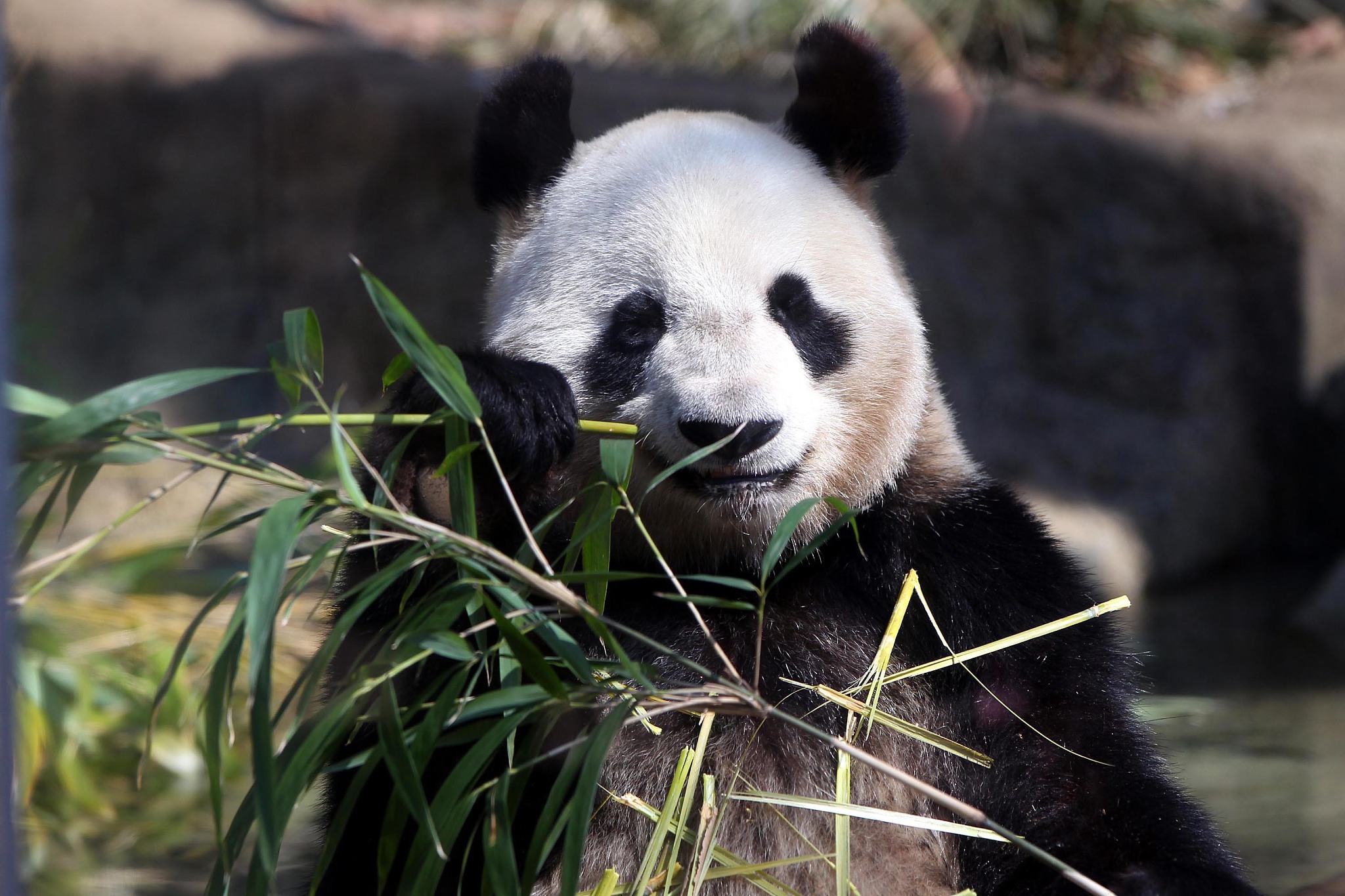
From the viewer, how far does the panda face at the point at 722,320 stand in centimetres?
209

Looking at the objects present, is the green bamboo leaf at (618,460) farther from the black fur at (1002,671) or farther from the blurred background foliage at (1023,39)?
the blurred background foliage at (1023,39)

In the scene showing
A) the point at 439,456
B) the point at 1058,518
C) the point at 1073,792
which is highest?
the point at 439,456

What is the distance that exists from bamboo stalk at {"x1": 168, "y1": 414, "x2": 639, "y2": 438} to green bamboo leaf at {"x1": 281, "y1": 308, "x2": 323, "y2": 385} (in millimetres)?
60

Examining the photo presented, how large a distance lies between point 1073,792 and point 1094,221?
510cm

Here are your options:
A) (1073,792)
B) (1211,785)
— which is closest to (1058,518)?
(1211,785)

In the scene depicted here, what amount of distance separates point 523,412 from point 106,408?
60 centimetres

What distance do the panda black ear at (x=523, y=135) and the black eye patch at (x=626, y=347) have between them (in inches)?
17.8

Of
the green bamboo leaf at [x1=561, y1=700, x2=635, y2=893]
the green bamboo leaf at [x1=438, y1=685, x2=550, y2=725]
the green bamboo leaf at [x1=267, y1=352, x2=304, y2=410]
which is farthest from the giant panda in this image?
the green bamboo leaf at [x1=561, y1=700, x2=635, y2=893]

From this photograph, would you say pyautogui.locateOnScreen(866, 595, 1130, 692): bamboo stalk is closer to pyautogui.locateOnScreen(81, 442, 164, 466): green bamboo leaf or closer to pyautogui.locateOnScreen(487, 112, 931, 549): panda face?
pyautogui.locateOnScreen(487, 112, 931, 549): panda face

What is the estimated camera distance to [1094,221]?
6.70 meters

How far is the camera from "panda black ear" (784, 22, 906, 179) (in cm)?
249

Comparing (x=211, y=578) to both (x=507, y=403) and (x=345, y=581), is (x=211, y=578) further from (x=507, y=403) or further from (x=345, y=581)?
(x=507, y=403)

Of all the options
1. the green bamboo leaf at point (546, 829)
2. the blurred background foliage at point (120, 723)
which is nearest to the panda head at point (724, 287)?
the green bamboo leaf at point (546, 829)

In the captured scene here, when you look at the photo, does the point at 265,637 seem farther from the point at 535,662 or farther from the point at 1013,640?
the point at 1013,640
